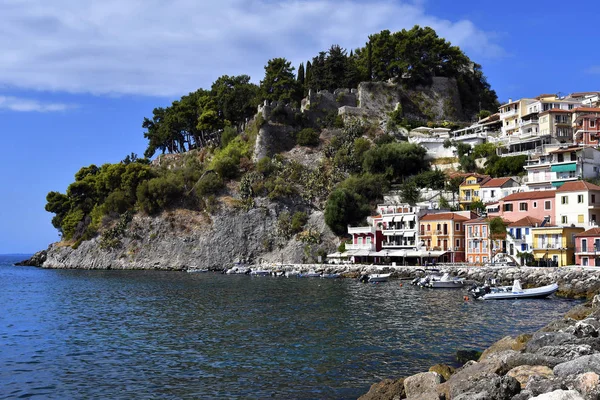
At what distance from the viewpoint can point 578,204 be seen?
53.0 meters

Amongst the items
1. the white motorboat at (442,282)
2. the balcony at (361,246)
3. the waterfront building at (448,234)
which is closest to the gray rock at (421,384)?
the white motorboat at (442,282)

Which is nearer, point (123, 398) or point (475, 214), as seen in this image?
point (123, 398)

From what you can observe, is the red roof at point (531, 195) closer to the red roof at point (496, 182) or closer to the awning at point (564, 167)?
the red roof at point (496, 182)

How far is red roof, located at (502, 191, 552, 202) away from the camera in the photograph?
5584 centimetres

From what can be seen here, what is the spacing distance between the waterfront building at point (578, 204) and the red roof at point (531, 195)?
1.18 meters

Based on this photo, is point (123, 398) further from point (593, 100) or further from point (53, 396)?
point (593, 100)

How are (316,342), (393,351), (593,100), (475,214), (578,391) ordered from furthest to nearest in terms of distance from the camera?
(593,100), (475,214), (316,342), (393,351), (578,391)

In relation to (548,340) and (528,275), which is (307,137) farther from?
(548,340)

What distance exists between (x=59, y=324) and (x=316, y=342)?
55.2ft

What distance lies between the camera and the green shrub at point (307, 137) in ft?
280

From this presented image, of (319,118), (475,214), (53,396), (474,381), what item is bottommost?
(53,396)

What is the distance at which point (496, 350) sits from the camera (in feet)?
65.3

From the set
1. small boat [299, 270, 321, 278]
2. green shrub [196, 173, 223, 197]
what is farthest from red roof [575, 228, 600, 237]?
green shrub [196, 173, 223, 197]

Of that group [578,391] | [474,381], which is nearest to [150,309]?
[474,381]
